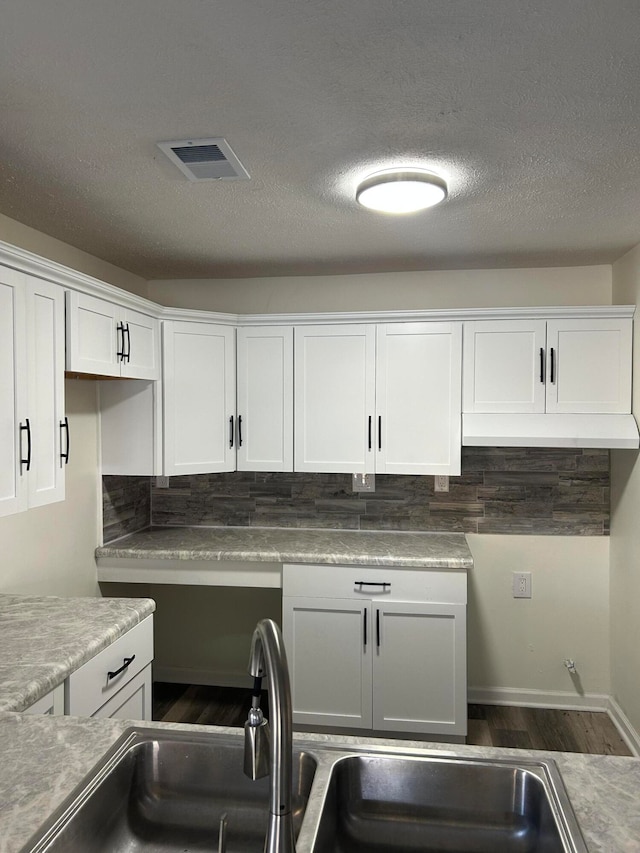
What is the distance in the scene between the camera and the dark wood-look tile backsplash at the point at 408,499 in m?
3.48

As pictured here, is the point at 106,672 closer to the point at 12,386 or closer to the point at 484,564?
the point at 12,386

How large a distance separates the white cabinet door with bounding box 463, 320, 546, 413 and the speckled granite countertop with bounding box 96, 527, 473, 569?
2.56ft

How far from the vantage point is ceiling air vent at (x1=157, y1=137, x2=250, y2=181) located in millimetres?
1841

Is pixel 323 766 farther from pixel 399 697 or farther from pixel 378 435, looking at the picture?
pixel 378 435

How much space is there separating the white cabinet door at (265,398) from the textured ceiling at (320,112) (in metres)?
0.68

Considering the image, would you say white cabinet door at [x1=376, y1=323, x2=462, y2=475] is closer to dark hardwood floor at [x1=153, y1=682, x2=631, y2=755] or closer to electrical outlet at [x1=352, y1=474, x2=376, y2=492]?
electrical outlet at [x1=352, y1=474, x2=376, y2=492]

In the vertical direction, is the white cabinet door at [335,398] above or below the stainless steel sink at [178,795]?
above

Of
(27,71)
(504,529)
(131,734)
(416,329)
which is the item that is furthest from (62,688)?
(504,529)

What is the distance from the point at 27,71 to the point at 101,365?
1.31 m

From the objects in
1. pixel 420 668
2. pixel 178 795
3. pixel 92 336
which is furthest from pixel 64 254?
pixel 420 668

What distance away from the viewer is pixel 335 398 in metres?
3.31

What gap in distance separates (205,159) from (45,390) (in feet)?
3.22

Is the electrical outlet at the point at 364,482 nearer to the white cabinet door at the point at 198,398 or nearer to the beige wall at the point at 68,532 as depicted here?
the white cabinet door at the point at 198,398

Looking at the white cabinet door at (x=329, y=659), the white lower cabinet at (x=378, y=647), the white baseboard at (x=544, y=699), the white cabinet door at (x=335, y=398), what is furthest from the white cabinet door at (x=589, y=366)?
the white baseboard at (x=544, y=699)
